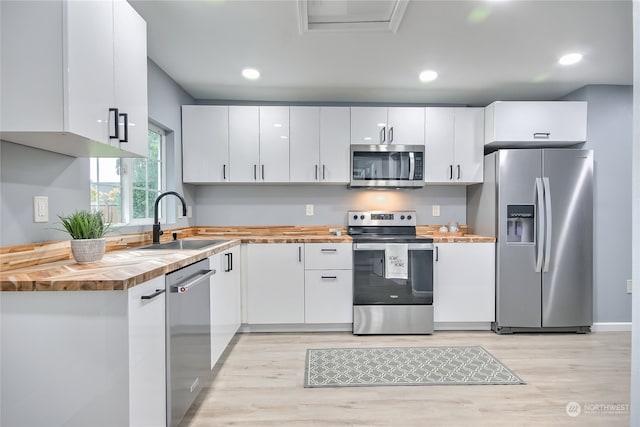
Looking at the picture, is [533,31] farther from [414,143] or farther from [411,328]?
[411,328]

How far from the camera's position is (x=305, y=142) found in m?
3.37

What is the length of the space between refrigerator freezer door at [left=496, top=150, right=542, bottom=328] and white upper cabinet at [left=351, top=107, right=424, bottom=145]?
2.73ft

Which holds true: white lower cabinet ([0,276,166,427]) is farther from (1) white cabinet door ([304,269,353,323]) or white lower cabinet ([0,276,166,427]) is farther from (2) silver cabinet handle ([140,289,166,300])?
(1) white cabinet door ([304,269,353,323])

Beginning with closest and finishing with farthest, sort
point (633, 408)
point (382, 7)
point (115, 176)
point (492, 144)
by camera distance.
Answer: point (633, 408)
point (382, 7)
point (115, 176)
point (492, 144)

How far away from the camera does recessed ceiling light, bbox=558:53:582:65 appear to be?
8.48ft

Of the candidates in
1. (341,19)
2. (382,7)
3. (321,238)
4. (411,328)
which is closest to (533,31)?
(382,7)

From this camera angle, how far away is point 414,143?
3426 mm

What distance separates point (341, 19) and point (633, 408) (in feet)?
7.42

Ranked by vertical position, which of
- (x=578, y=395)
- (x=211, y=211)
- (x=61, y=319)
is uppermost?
(x=211, y=211)

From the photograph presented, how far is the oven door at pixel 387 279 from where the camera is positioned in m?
3.10

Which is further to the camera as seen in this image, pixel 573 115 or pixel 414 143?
pixel 414 143

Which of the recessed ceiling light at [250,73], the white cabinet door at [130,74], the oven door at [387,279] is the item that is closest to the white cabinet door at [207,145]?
the recessed ceiling light at [250,73]

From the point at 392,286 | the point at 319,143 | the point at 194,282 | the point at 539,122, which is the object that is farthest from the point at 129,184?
the point at 539,122

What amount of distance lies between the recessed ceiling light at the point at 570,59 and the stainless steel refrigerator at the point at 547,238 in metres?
0.73
